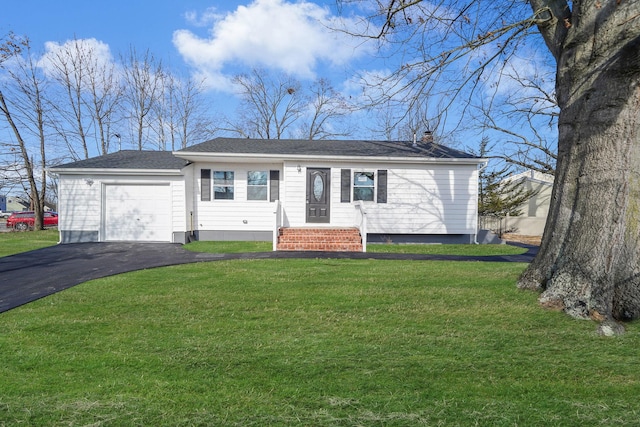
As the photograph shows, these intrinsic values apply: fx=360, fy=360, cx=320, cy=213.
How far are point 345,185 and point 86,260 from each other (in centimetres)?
797

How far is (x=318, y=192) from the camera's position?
41.7 ft

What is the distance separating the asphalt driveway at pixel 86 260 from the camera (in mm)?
6020

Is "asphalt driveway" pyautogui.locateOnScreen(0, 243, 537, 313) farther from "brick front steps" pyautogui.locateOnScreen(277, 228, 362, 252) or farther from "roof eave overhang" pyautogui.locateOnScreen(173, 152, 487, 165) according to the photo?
"roof eave overhang" pyautogui.locateOnScreen(173, 152, 487, 165)

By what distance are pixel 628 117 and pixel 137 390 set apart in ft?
19.4

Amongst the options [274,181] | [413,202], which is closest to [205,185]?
[274,181]

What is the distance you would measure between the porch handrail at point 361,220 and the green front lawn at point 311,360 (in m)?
5.32

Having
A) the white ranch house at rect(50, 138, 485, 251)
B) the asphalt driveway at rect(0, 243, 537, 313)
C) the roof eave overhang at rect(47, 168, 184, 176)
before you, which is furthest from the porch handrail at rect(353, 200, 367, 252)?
the roof eave overhang at rect(47, 168, 184, 176)

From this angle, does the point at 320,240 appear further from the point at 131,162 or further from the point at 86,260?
the point at 131,162

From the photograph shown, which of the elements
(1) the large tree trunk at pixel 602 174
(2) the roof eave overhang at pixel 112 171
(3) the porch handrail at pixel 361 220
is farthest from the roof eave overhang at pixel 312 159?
(1) the large tree trunk at pixel 602 174

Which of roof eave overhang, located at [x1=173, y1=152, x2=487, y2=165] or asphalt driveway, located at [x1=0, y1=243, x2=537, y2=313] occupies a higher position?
roof eave overhang, located at [x1=173, y1=152, x2=487, y2=165]

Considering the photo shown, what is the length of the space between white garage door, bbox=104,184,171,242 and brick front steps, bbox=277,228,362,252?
15.2ft

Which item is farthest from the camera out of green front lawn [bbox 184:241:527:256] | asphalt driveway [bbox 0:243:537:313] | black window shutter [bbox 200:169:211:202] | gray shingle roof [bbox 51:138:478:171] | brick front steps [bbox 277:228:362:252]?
black window shutter [bbox 200:169:211:202]

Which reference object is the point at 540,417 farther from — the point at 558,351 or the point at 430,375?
the point at 558,351

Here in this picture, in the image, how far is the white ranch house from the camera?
41.3 feet
